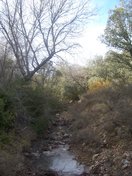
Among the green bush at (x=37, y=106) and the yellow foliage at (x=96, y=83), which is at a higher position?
the yellow foliage at (x=96, y=83)

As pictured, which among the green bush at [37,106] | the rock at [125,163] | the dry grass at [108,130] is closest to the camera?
the rock at [125,163]

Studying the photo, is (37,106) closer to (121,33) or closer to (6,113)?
(6,113)

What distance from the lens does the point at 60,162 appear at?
1416 cm

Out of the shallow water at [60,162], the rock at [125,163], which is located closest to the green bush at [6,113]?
the shallow water at [60,162]

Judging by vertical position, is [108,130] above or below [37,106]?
below

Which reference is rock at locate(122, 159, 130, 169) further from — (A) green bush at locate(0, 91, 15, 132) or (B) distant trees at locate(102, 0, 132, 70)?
(B) distant trees at locate(102, 0, 132, 70)

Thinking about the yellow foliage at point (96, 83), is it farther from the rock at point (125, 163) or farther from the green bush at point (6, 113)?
the rock at point (125, 163)

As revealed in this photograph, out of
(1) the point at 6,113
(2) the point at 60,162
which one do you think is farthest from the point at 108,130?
(1) the point at 6,113

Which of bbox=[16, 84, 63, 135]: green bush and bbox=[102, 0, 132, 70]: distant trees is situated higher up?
bbox=[102, 0, 132, 70]: distant trees

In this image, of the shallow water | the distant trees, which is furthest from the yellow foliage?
the shallow water

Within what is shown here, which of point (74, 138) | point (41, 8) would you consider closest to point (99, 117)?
point (74, 138)

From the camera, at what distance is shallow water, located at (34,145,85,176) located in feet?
41.9

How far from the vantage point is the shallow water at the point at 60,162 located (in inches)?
503

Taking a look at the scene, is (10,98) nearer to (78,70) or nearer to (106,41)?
(106,41)
